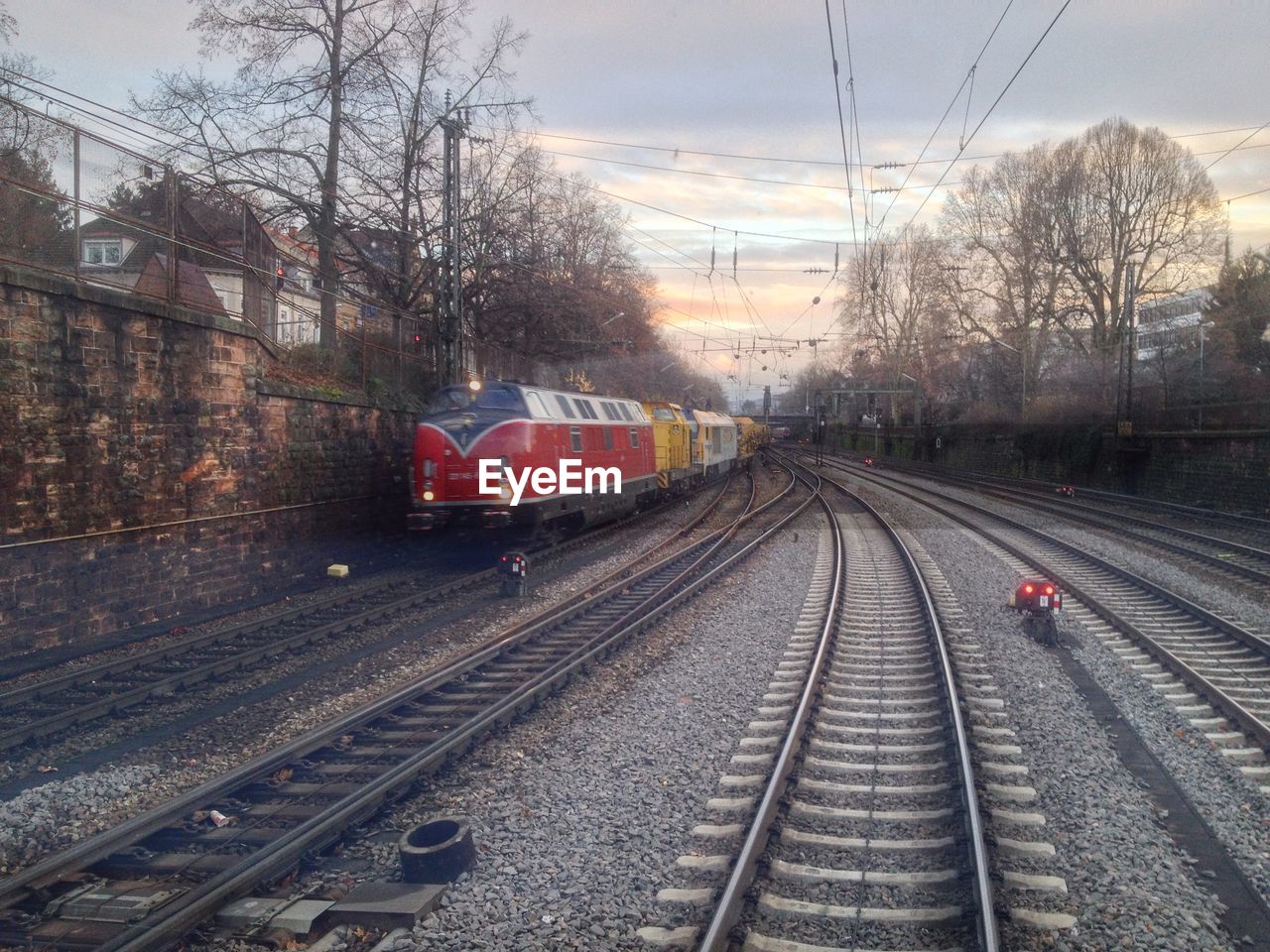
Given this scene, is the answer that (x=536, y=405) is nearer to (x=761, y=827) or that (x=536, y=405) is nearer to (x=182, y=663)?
(x=182, y=663)

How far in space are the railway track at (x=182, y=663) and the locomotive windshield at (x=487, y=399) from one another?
346cm

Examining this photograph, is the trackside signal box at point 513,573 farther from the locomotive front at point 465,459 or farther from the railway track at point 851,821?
the railway track at point 851,821

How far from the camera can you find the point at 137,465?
10391mm

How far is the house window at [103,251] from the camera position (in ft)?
32.8

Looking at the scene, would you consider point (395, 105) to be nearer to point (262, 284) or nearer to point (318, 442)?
point (262, 284)

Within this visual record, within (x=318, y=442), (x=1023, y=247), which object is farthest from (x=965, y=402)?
(x=318, y=442)

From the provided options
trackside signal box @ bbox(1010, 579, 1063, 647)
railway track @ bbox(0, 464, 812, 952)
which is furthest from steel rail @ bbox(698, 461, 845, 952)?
trackside signal box @ bbox(1010, 579, 1063, 647)

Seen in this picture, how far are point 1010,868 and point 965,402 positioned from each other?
181ft

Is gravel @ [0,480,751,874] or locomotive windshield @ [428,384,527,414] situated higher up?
locomotive windshield @ [428,384,527,414]

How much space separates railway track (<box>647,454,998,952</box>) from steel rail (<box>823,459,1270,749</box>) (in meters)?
2.04

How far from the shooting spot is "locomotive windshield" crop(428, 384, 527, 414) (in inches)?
576

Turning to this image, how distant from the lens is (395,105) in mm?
19953

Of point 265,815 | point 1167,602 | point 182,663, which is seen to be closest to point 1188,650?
point 1167,602

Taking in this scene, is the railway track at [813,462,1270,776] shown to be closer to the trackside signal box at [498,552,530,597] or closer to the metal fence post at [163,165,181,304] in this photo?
the trackside signal box at [498,552,530,597]
